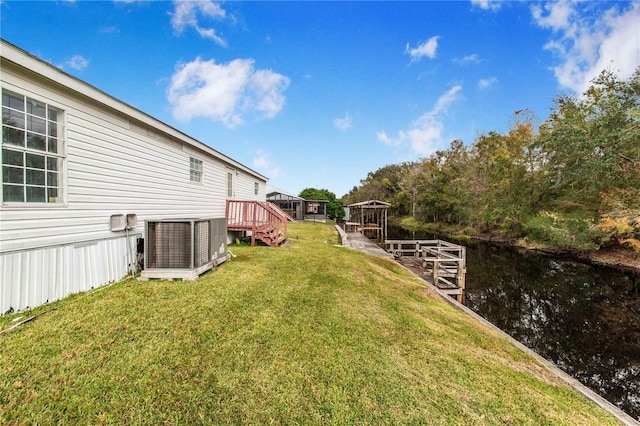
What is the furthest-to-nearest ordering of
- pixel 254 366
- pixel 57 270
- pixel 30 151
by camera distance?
pixel 57 270 → pixel 30 151 → pixel 254 366

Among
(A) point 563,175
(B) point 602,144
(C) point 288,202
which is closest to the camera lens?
(B) point 602,144

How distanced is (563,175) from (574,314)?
10595mm

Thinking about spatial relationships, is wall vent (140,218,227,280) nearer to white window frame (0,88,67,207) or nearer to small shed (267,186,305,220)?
white window frame (0,88,67,207)

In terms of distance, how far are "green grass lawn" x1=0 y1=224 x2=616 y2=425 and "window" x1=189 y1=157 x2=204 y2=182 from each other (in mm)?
4055

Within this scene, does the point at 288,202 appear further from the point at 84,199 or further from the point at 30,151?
the point at 30,151

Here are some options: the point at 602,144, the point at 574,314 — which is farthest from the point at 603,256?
the point at 574,314

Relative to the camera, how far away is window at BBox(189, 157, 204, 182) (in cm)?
768

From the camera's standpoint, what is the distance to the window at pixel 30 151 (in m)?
3.23

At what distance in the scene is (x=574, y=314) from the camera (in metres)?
7.86

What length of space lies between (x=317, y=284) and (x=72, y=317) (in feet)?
12.5

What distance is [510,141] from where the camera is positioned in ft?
70.9

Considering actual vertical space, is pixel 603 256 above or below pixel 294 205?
below

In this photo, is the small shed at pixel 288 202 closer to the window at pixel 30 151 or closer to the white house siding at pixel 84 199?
the white house siding at pixel 84 199

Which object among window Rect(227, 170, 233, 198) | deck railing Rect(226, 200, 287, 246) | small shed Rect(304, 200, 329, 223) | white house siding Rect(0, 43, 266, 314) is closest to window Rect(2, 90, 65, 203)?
white house siding Rect(0, 43, 266, 314)
